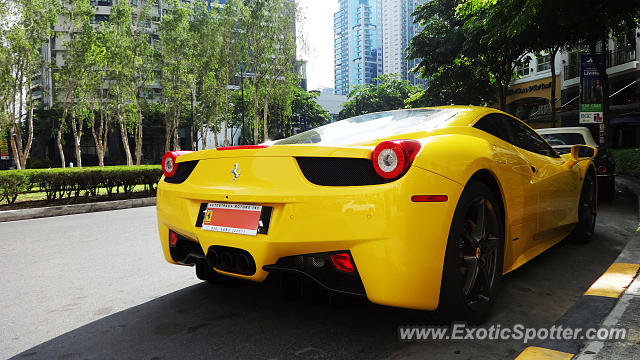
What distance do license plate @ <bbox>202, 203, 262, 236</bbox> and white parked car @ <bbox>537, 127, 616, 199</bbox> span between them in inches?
256

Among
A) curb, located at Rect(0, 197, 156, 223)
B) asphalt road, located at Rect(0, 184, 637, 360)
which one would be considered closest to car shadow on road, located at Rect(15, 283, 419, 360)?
asphalt road, located at Rect(0, 184, 637, 360)

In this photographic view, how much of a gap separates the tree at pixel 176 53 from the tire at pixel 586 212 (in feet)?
96.0

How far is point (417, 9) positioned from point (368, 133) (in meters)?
24.5

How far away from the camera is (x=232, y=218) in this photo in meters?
2.47

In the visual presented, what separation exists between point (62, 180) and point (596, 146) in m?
11.2

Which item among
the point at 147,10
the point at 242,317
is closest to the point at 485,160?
the point at 242,317

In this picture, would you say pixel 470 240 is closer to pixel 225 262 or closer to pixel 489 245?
pixel 489 245

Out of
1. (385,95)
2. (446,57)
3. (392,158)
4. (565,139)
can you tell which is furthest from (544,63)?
(392,158)

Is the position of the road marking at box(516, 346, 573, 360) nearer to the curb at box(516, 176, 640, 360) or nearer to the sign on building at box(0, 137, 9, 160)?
the curb at box(516, 176, 640, 360)

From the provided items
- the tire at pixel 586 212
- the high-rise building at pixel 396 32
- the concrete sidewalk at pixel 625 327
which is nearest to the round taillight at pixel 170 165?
the concrete sidewalk at pixel 625 327

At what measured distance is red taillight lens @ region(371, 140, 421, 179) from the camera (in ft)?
7.16

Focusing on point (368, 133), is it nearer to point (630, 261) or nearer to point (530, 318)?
point (530, 318)

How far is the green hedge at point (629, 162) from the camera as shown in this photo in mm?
12264

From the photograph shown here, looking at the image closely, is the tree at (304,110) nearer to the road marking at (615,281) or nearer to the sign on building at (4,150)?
the sign on building at (4,150)
